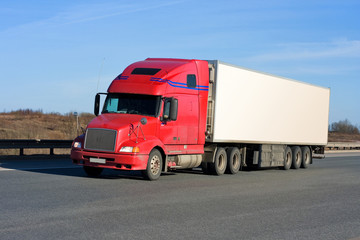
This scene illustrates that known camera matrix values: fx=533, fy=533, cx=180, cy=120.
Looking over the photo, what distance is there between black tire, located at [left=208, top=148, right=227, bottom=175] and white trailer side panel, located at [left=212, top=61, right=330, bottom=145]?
0.45 meters

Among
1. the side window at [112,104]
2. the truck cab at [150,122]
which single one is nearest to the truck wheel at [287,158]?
the truck cab at [150,122]

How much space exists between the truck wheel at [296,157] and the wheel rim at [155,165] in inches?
409

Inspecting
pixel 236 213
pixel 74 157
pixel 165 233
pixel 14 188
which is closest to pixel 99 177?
pixel 74 157

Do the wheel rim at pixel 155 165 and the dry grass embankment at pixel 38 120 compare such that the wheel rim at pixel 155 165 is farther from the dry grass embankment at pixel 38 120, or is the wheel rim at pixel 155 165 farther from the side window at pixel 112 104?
the dry grass embankment at pixel 38 120

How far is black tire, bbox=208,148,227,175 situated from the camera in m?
17.8

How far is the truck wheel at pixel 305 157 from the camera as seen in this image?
80.8 ft

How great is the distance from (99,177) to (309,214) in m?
6.96

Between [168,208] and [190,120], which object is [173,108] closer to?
[190,120]

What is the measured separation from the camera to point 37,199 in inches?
408

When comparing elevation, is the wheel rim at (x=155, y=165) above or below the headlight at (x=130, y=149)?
below

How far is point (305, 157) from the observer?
2488 cm

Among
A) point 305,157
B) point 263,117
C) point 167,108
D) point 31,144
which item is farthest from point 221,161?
point 31,144

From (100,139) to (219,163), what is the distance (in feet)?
17.6

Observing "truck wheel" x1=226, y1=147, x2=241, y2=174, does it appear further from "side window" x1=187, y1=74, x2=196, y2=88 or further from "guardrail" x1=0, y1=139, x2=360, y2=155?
"guardrail" x1=0, y1=139, x2=360, y2=155
